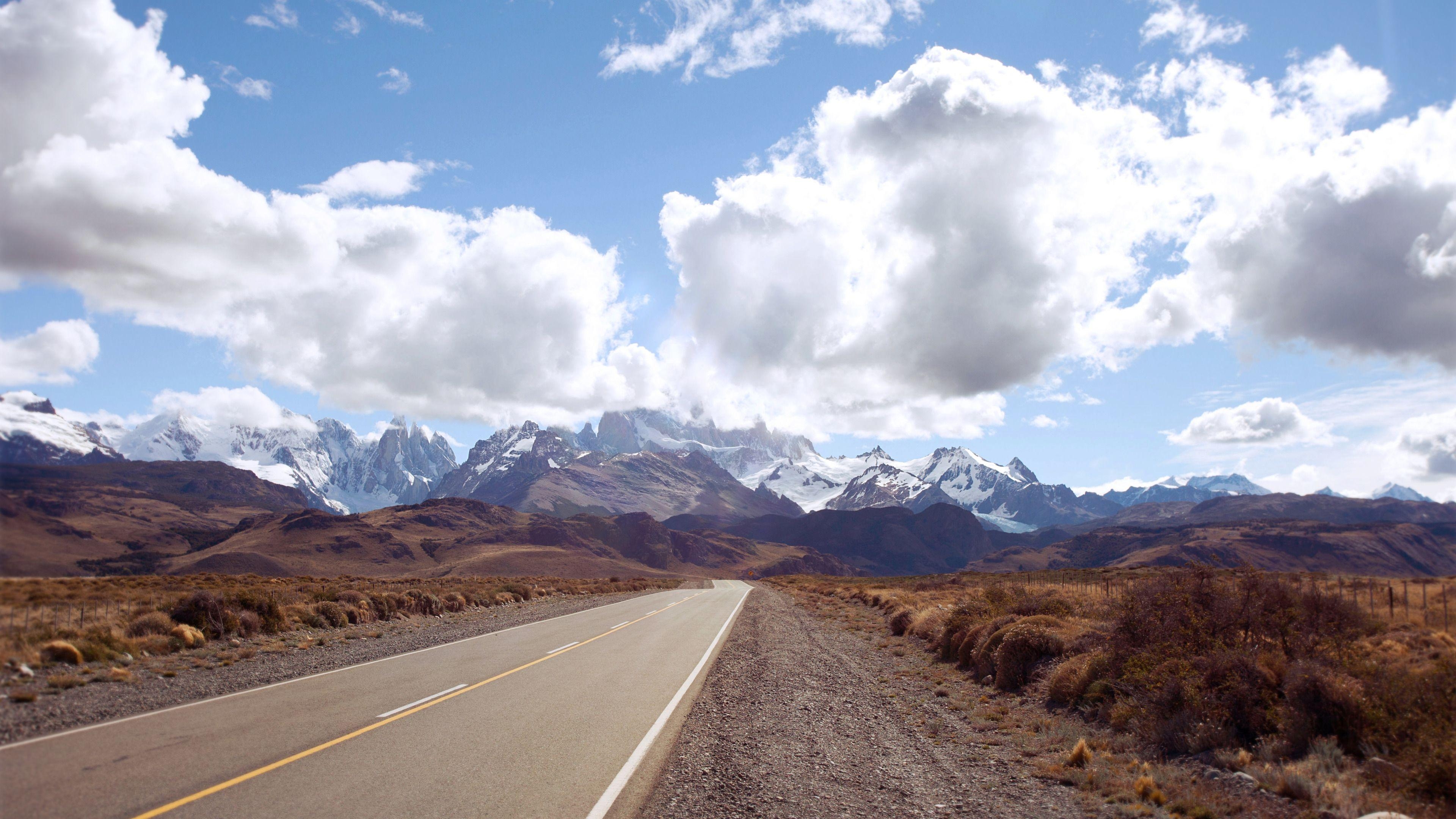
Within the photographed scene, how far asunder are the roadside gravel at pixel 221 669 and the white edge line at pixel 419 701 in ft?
10.9

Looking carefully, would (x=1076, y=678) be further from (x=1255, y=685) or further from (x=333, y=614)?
(x=333, y=614)

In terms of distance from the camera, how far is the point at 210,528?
7721 inches

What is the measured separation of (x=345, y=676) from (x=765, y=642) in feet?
38.0

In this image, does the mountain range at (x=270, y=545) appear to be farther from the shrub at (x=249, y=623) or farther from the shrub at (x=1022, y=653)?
the shrub at (x=1022, y=653)

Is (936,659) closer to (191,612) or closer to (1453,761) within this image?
(1453,761)

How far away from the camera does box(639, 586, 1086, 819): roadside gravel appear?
6898 millimetres

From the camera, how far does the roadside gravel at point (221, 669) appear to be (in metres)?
9.41

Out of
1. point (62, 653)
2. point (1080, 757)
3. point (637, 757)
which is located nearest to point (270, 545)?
point (62, 653)

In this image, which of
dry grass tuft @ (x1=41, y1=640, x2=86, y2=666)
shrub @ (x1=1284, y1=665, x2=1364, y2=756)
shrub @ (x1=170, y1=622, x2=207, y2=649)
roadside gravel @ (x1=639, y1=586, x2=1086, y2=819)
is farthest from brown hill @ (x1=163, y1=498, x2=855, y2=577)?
shrub @ (x1=1284, y1=665, x2=1364, y2=756)

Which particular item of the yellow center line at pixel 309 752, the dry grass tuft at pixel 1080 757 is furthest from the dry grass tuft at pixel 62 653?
the dry grass tuft at pixel 1080 757

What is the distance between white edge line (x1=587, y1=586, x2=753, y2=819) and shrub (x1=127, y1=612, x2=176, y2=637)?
12994mm

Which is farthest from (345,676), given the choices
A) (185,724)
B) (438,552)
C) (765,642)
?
(438,552)

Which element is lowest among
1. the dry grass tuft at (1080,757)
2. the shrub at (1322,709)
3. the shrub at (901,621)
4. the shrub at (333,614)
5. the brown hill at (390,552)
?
the brown hill at (390,552)

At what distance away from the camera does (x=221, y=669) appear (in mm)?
14055
